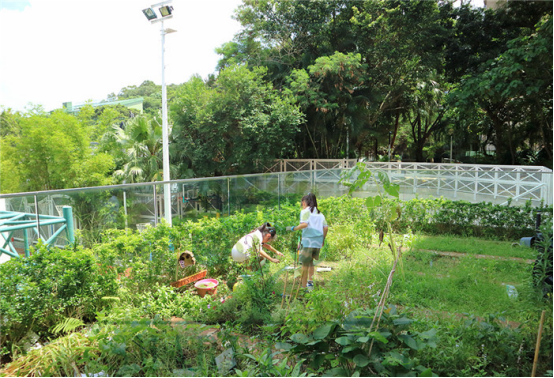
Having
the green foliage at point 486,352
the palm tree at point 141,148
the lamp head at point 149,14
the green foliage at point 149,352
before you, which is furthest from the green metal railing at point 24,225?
the palm tree at point 141,148

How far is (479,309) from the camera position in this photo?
3.46 meters

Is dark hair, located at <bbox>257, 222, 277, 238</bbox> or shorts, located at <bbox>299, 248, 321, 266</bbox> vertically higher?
dark hair, located at <bbox>257, 222, 277, 238</bbox>

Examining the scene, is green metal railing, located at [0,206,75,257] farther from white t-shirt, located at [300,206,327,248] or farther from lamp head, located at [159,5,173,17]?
lamp head, located at [159,5,173,17]

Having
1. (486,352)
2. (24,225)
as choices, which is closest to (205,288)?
(24,225)

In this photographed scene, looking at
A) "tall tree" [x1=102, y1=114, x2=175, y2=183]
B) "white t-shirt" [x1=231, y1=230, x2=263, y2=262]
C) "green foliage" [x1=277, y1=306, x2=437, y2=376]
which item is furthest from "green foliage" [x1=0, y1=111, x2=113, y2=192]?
"green foliage" [x1=277, y1=306, x2=437, y2=376]

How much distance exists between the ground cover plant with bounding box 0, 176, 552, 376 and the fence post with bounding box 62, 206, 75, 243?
31 cm

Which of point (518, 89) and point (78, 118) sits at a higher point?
point (78, 118)

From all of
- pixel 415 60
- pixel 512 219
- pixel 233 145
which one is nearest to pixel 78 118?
pixel 233 145

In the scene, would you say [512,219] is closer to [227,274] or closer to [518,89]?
[518,89]

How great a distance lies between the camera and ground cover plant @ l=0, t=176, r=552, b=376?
7.19ft

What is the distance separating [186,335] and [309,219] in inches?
76.9

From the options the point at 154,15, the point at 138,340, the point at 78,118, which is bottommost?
the point at 138,340

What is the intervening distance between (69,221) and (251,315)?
2.26 meters

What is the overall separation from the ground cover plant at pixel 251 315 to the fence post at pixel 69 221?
0.31 m
